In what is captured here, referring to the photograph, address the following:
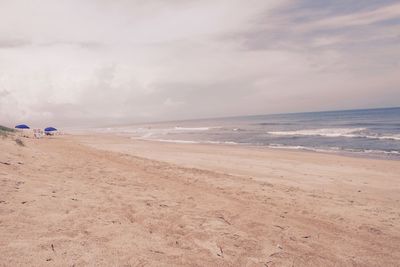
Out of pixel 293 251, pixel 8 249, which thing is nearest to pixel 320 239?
pixel 293 251

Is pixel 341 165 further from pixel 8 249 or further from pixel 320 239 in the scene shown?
pixel 8 249

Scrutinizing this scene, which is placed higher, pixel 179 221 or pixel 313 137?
pixel 179 221

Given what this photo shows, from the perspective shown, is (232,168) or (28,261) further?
(232,168)

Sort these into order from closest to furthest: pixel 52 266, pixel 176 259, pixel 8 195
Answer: pixel 52 266 → pixel 176 259 → pixel 8 195

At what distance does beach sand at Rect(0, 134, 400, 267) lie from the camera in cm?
425

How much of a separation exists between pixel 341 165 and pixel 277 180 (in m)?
6.40

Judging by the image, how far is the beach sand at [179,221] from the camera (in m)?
4.25

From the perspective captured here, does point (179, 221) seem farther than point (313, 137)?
No

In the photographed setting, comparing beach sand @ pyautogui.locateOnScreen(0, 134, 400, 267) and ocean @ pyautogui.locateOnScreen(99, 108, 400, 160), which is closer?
beach sand @ pyautogui.locateOnScreen(0, 134, 400, 267)

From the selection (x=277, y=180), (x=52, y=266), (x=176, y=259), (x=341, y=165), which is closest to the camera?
(x=52, y=266)

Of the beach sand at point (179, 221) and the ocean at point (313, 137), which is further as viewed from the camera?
the ocean at point (313, 137)

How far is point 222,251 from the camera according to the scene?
474 centimetres

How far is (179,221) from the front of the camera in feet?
19.1

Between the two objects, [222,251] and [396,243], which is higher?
[222,251]
